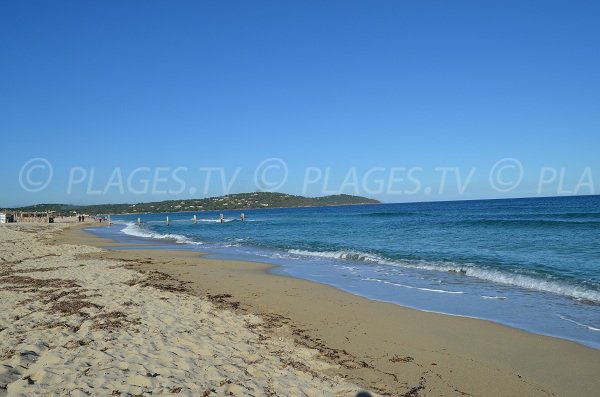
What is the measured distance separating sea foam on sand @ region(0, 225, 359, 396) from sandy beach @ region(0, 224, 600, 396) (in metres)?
0.02

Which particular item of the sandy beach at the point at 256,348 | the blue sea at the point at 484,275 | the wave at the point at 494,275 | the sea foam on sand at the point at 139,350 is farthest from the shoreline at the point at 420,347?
the wave at the point at 494,275

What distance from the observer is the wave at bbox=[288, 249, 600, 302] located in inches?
428

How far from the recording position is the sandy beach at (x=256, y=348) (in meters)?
4.88

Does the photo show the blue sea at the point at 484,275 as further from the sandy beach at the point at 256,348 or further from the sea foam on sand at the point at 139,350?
the sea foam on sand at the point at 139,350

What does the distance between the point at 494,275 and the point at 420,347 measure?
822cm

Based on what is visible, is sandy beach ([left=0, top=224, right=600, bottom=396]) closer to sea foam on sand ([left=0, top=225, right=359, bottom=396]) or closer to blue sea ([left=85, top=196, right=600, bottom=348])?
sea foam on sand ([left=0, top=225, right=359, bottom=396])

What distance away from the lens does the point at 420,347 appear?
686 centimetres

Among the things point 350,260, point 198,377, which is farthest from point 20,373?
point 350,260

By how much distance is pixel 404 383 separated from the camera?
5359mm

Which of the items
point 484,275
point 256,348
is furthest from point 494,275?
point 256,348

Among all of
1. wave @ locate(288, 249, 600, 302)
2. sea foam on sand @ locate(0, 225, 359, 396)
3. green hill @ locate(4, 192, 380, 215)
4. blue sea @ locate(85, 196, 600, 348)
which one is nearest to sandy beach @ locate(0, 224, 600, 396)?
sea foam on sand @ locate(0, 225, 359, 396)

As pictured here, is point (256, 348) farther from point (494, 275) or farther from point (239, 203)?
point (239, 203)

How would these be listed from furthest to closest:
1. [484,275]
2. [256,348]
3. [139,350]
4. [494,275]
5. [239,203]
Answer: [239,203]
[484,275]
[494,275]
[256,348]
[139,350]

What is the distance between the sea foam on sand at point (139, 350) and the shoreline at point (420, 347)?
0.69m
